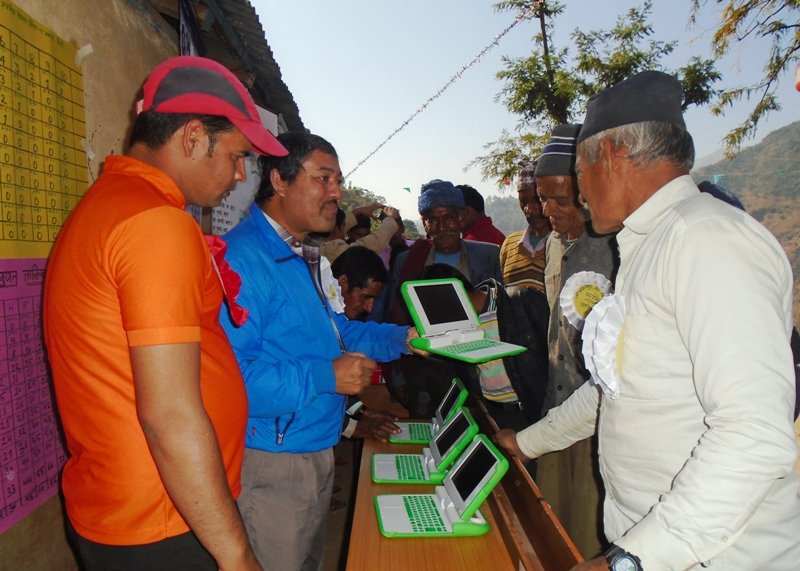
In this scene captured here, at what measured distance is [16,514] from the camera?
1.42 m

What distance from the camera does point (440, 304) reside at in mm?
2236

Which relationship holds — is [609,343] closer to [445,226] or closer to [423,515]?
[423,515]

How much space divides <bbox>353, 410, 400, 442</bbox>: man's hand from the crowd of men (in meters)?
0.78

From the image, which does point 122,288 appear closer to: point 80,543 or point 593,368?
point 80,543

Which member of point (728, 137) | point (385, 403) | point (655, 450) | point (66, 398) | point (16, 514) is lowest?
point (385, 403)

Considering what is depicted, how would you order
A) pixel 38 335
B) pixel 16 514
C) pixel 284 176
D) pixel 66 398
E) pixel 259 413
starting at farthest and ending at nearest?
pixel 284 176 < pixel 259 413 < pixel 38 335 < pixel 16 514 < pixel 66 398

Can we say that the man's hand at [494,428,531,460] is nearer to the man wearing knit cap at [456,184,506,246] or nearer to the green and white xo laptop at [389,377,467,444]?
the green and white xo laptop at [389,377,467,444]

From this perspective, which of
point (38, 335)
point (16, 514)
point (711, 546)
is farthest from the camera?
point (38, 335)

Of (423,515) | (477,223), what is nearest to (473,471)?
(423,515)

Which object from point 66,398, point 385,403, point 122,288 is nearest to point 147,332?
point 122,288

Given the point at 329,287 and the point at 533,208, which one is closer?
the point at 329,287

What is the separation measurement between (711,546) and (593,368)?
17.7 inches

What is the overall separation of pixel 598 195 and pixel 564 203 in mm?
1242

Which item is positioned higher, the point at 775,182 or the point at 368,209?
the point at 775,182
